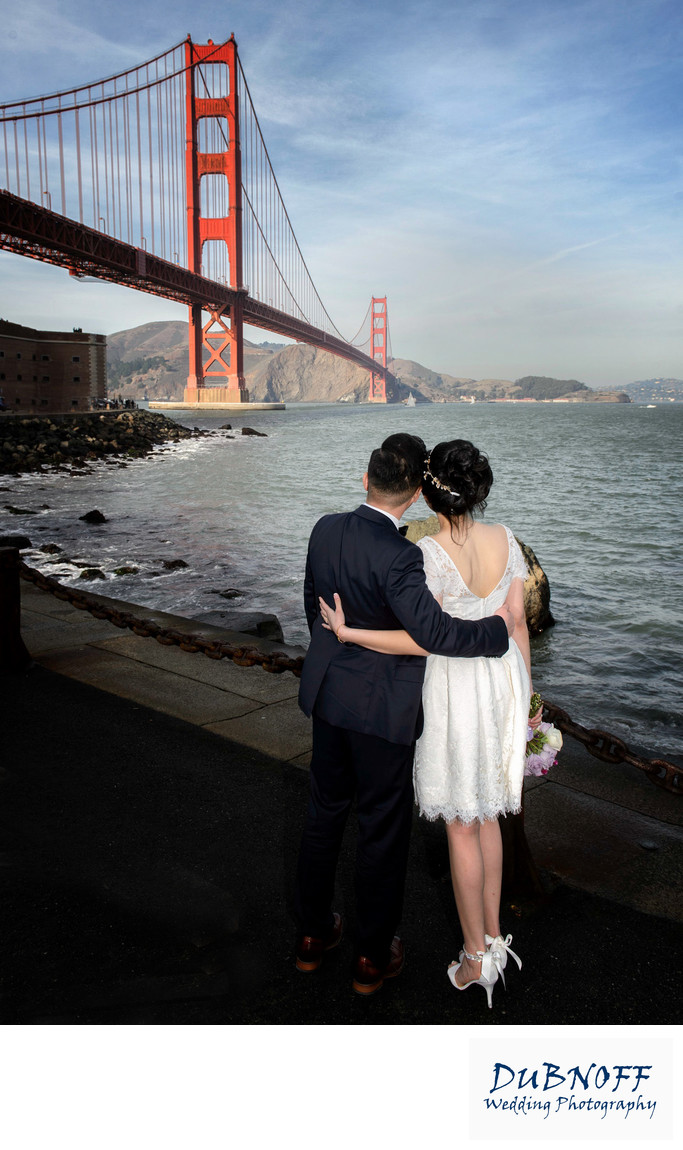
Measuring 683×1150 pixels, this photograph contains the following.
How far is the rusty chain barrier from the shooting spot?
8.50ft

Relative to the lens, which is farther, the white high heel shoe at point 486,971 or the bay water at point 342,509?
the bay water at point 342,509

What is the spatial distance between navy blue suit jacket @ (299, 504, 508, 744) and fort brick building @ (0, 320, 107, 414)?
119 ft

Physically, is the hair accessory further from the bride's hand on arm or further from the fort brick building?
the fort brick building

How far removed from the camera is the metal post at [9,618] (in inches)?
160

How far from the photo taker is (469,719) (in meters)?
1.84

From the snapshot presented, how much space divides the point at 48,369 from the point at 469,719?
4082 centimetres

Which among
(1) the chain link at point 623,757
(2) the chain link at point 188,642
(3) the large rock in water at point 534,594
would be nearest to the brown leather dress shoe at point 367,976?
(1) the chain link at point 623,757

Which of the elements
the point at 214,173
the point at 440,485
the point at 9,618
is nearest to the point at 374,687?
the point at 440,485

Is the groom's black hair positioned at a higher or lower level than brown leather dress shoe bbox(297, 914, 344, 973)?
higher

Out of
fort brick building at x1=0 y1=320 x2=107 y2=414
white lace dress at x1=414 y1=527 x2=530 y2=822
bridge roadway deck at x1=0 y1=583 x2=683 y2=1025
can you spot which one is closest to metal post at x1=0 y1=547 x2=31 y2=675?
bridge roadway deck at x1=0 y1=583 x2=683 y2=1025

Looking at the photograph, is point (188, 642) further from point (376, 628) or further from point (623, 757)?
point (376, 628)

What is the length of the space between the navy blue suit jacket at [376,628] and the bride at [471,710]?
0.17 ft

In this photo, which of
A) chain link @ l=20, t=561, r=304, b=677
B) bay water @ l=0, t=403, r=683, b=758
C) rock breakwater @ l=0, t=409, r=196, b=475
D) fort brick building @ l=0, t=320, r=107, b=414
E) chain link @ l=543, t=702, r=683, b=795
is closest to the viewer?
chain link @ l=543, t=702, r=683, b=795

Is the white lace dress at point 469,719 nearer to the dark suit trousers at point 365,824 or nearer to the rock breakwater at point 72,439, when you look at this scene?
the dark suit trousers at point 365,824
